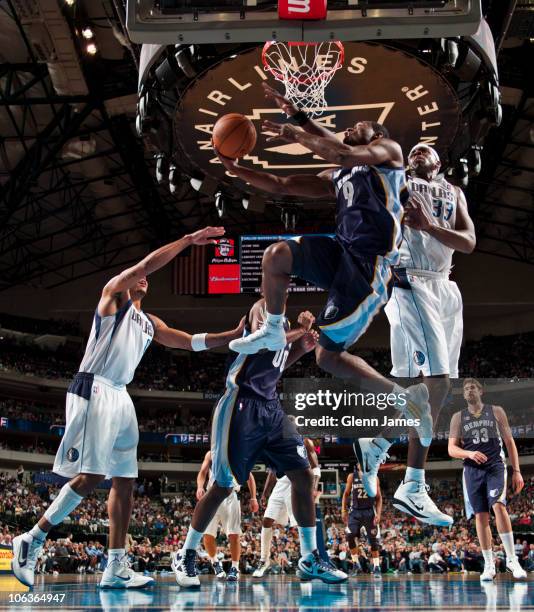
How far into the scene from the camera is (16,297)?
3722 centimetres

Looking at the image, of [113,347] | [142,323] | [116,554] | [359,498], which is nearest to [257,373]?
[142,323]

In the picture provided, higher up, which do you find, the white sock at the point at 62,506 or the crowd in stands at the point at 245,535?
the crowd in stands at the point at 245,535

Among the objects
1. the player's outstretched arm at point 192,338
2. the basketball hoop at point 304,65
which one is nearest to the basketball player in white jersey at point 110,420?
the player's outstretched arm at point 192,338

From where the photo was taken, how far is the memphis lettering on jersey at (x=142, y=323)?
22.3ft

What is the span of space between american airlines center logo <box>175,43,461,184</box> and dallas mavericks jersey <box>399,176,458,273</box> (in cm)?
463

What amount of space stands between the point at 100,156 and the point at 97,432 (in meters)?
18.5

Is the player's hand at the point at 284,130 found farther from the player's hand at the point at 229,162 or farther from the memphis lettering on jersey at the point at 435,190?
the memphis lettering on jersey at the point at 435,190

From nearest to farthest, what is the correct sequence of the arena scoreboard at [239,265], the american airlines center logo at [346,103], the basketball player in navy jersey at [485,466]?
the basketball player in navy jersey at [485,466] < the american airlines center logo at [346,103] < the arena scoreboard at [239,265]

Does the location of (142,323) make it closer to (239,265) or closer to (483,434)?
(483,434)

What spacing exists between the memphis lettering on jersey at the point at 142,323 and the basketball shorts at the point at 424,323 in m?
2.27

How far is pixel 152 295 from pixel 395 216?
31622 mm

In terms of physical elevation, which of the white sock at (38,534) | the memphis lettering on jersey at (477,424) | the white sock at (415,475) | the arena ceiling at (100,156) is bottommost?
the white sock at (38,534)

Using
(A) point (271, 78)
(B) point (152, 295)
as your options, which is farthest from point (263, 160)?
(B) point (152, 295)

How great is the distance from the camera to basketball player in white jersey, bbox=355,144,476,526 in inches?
213
